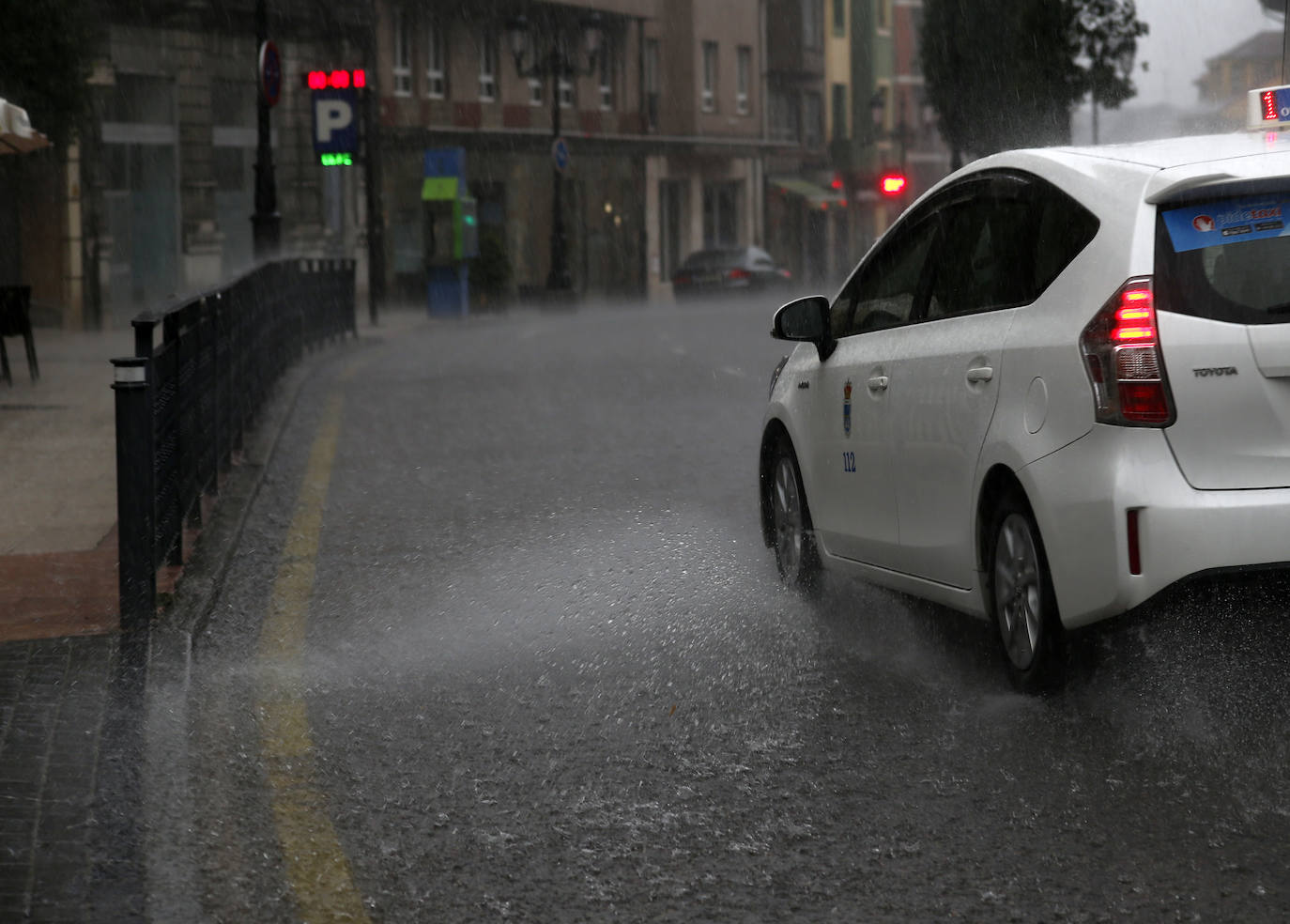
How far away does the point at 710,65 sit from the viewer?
6241cm

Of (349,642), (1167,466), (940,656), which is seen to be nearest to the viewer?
(1167,466)

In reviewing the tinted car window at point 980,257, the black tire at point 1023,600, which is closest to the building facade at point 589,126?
the tinted car window at point 980,257

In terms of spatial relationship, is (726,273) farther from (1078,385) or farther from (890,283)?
(1078,385)

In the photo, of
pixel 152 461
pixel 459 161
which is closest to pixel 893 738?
pixel 152 461

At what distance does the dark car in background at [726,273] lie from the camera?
46.6 metres

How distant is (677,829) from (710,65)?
194 feet

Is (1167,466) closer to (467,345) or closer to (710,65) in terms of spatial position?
(467,345)

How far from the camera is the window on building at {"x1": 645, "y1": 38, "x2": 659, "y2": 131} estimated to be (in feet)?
192

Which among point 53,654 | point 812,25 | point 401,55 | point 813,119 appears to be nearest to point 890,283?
point 53,654

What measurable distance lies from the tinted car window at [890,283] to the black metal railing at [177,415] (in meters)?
2.44

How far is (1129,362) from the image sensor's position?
16.8 feet

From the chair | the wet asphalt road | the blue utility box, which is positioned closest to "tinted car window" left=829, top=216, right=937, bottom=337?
the wet asphalt road

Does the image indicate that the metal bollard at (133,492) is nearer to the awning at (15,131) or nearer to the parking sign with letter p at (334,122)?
the awning at (15,131)

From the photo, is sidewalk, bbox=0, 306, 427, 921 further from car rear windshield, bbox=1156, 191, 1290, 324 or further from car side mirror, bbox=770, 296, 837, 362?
car rear windshield, bbox=1156, 191, 1290, 324
